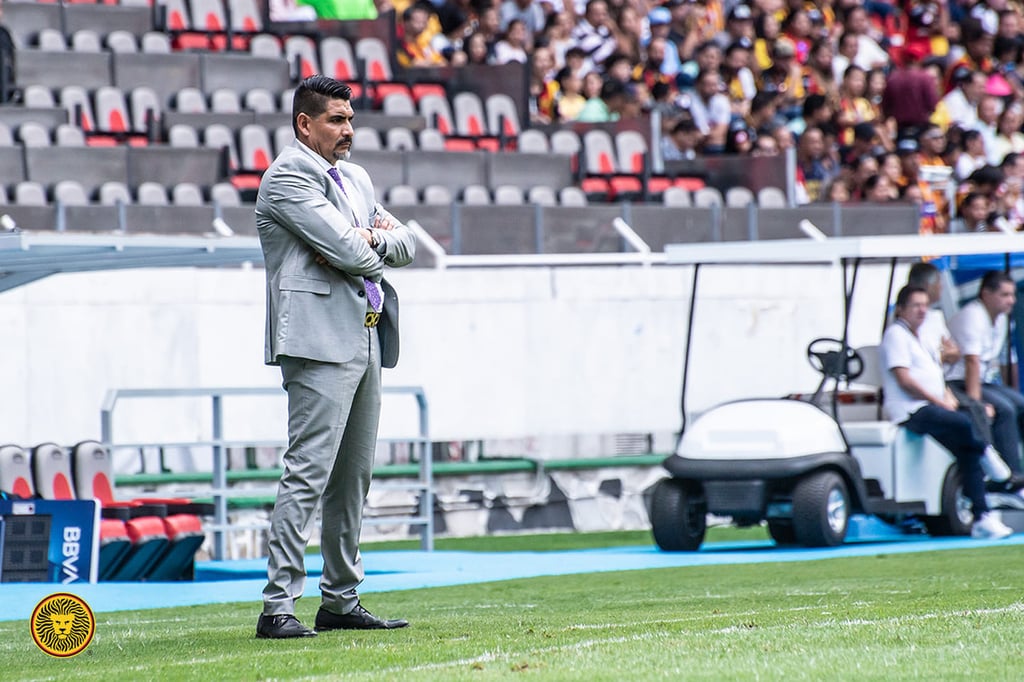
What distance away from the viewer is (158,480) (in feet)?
48.6

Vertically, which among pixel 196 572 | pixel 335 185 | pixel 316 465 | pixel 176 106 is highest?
pixel 176 106

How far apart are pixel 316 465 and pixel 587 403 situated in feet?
34.6

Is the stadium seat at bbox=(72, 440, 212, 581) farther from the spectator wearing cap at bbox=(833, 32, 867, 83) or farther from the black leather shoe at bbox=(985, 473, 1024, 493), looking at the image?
the spectator wearing cap at bbox=(833, 32, 867, 83)

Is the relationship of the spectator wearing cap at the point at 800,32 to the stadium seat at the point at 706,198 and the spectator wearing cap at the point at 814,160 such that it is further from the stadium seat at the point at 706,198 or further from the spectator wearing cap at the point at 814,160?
the stadium seat at the point at 706,198

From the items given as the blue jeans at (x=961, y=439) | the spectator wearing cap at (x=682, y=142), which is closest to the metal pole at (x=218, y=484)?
the blue jeans at (x=961, y=439)

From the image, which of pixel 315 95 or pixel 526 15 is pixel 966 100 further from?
pixel 315 95

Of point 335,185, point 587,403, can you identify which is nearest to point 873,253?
point 587,403

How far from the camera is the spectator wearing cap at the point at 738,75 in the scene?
76.3 feet

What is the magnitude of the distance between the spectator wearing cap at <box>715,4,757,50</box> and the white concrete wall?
254 inches

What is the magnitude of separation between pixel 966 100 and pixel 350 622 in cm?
1911

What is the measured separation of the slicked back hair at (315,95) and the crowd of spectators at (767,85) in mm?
13397

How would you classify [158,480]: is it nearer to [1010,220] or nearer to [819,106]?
[1010,220]

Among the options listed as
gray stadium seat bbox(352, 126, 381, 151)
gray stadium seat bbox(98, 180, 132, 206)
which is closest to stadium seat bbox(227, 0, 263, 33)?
gray stadium seat bbox(352, 126, 381, 151)

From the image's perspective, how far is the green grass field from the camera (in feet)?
18.2
